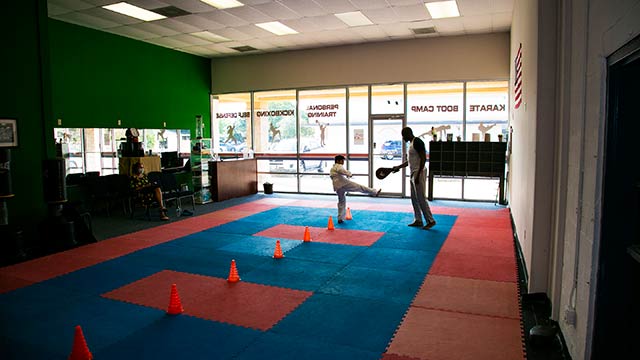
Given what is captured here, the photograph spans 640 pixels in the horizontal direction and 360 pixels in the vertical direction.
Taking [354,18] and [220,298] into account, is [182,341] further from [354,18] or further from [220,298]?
[354,18]

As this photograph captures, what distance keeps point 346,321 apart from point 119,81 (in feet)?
30.9

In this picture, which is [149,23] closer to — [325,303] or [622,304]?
[325,303]

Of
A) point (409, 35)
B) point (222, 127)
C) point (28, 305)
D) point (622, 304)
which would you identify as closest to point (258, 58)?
point (222, 127)

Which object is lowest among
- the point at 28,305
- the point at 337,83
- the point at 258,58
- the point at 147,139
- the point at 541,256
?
the point at 28,305

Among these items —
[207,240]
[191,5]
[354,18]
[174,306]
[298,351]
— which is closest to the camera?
Answer: [298,351]

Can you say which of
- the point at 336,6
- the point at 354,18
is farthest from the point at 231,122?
the point at 336,6

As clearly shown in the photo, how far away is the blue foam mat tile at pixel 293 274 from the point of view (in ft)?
17.3

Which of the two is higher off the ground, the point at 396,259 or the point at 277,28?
the point at 277,28

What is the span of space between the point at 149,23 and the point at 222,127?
497 centimetres

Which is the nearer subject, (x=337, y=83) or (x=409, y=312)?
(x=409, y=312)

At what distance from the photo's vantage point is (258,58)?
13727 mm

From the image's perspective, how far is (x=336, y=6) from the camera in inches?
355

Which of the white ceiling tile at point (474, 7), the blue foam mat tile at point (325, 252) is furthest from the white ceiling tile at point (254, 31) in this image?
the blue foam mat tile at point (325, 252)

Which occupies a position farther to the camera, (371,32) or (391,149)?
(391,149)
